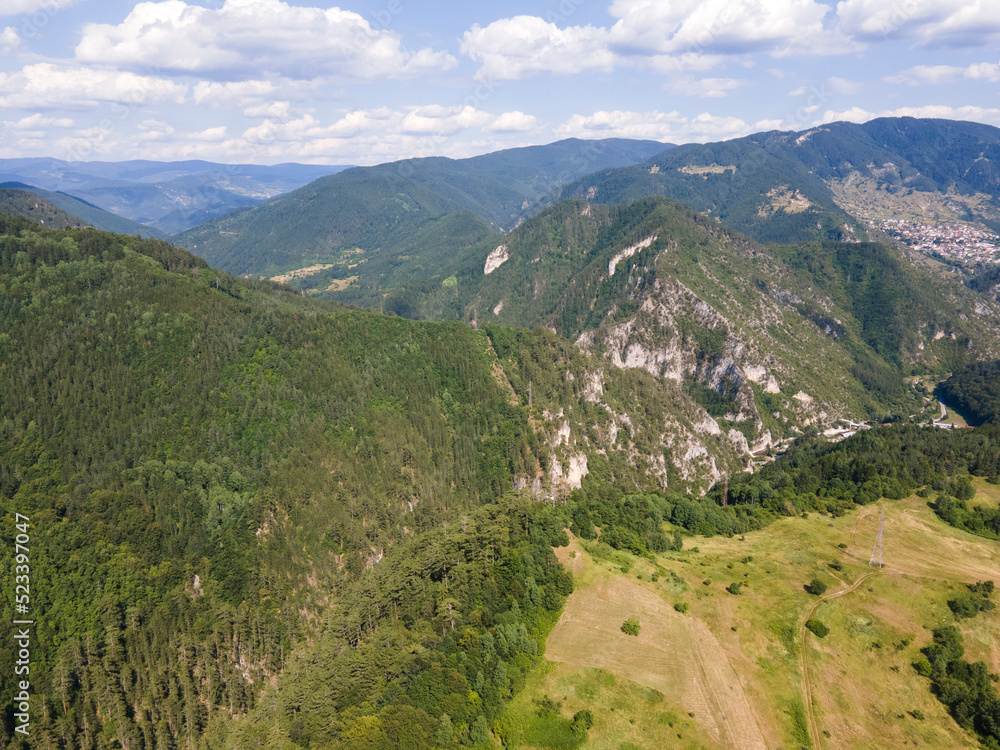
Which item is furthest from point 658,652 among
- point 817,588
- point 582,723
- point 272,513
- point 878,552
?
point 272,513

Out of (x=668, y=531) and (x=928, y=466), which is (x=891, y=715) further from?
(x=928, y=466)

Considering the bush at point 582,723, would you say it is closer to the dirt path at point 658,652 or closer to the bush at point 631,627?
the dirt path at point 658,652

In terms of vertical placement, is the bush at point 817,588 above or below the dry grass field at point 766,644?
above

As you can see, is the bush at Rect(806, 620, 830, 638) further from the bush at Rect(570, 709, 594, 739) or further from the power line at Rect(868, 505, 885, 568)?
the bush at Rect(570, 709, 594, 739)

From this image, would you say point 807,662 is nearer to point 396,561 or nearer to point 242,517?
point 396,561

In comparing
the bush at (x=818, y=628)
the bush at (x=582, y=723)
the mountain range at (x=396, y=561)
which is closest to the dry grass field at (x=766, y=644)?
the mountain range at (x=396, y=561)

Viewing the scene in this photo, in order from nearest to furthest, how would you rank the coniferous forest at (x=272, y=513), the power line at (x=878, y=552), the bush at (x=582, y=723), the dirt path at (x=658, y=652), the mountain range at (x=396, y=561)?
the bush at (x=582, y=723) → the dirt path at (x=658, y=652) → the mountain range at (x=396, y=561) → the coniferous forest at (x=272, y=513) → the power line at (x=878, y=552)

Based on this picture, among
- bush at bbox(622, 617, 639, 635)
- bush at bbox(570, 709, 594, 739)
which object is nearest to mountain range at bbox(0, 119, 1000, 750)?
bush at bbox(570, 709, 594, 739)
